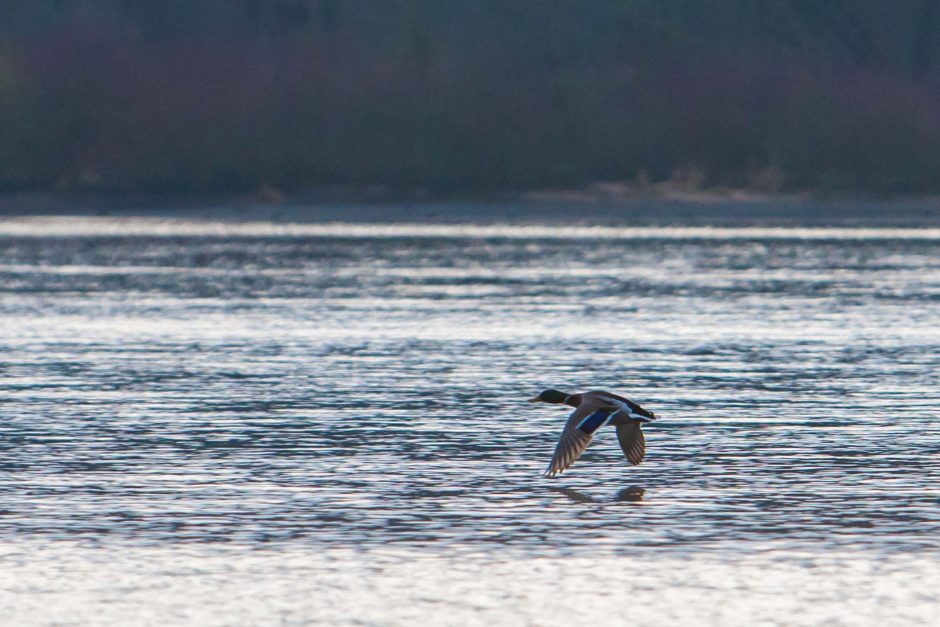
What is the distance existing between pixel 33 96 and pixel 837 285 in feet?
134

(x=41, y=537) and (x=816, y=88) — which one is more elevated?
(x=816, y=88)

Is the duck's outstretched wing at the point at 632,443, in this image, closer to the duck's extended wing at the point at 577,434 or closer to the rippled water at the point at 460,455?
the rippled water at the point at 460,455

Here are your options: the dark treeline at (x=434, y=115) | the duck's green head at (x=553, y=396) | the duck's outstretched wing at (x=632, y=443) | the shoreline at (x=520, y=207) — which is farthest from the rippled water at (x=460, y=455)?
the dark treeline at (x=434, y=115)

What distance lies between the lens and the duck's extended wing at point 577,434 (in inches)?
510

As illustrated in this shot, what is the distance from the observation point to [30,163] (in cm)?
6656

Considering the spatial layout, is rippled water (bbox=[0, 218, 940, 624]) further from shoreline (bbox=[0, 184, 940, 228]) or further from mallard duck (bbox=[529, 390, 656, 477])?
shoreline (bbox=[0, 184, 940, 228])

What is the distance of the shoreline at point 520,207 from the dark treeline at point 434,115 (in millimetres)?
1190

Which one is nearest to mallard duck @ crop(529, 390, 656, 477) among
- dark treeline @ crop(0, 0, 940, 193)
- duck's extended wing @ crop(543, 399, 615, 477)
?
duck's extended wing @ crop(543, 399, 615, 477)

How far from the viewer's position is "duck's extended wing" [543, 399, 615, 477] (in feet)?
42.5

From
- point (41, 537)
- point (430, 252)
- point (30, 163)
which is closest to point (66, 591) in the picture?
point (41, 537)

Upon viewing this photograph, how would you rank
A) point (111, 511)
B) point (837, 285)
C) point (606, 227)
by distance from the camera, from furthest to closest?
point (606, 227), point (837, 285), point (111, 511)

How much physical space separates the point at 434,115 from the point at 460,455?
55.0 m

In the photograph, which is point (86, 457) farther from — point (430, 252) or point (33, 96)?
point (33, 96)

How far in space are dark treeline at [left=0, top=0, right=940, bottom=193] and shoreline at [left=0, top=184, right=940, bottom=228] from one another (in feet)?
3.90
